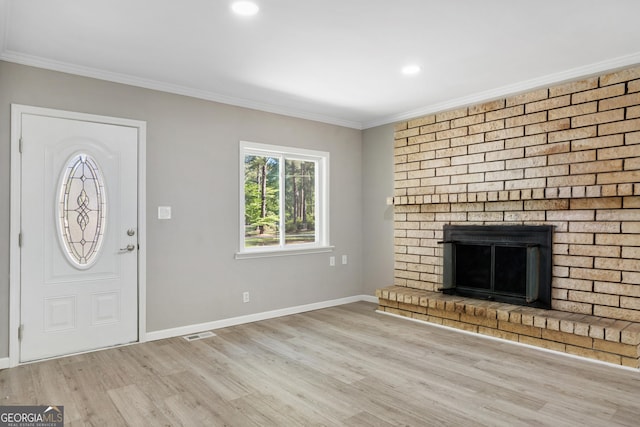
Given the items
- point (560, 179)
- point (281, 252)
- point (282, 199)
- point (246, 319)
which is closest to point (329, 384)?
point (246, 319)

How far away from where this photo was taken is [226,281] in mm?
4289

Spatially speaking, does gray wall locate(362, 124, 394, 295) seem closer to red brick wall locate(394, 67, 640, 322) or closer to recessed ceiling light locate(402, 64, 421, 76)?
red brick wall locate(394, 67, 640, 322)

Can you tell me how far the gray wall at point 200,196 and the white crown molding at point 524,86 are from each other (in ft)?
1.62

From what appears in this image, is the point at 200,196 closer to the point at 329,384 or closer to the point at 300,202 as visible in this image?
the point at 300,202

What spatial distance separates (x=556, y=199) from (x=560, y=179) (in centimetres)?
19

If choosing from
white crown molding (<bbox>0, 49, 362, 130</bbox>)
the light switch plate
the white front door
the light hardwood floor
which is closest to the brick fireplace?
the light hardwood floor

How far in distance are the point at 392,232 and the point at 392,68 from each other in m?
2.30

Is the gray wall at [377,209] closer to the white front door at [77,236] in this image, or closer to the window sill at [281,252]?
the window sill at [281,252]

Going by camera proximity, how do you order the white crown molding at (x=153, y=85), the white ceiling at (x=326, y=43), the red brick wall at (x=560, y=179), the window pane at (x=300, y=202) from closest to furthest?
the white ceiling at (x=326, y=43), the white crown molding at (x=153, y=85), the red brick wall at (x=560, y=179), the window pane at (x=300, y=202)

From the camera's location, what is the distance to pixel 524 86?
3887mm

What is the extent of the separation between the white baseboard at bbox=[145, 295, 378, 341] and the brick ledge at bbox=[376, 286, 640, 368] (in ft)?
2.68

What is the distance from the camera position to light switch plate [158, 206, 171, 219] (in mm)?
3850

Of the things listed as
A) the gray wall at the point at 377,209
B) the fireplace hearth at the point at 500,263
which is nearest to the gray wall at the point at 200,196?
the gray wall at the point at 377,209

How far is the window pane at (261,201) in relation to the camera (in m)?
4.58
